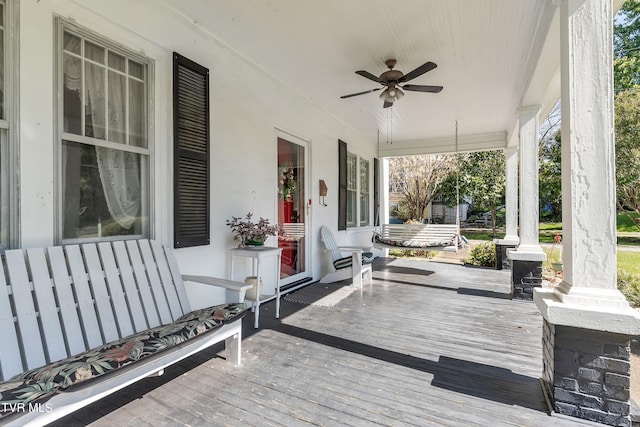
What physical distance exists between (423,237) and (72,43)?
554 centimetres

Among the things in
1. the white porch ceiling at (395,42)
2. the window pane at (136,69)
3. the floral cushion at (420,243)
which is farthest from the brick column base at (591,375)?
the floral cushion at (420,243)

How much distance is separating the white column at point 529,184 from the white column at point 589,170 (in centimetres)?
256

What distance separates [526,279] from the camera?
156 inches

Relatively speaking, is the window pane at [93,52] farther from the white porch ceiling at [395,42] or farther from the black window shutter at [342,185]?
the black window shutter at [342,185]

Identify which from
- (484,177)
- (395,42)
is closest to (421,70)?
(395,42)

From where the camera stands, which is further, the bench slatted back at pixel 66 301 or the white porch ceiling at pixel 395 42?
the white porch ceiling at pixel 395 42

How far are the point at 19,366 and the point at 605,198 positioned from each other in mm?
3104

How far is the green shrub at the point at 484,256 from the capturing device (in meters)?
6.32

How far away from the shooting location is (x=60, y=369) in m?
1.35

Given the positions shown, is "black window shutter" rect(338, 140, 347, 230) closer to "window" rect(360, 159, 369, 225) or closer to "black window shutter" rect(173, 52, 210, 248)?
"window" rect(360, 159, 369, 225)

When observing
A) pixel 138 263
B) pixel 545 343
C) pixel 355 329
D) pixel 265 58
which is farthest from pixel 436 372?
pixel 265 58

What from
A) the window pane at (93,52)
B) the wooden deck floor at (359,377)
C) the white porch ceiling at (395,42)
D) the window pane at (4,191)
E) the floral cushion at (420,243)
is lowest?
the wooden deck floor at (359,377)

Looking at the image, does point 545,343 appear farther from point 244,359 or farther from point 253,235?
point 253,235

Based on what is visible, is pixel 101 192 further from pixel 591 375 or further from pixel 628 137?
pixel 628 137
